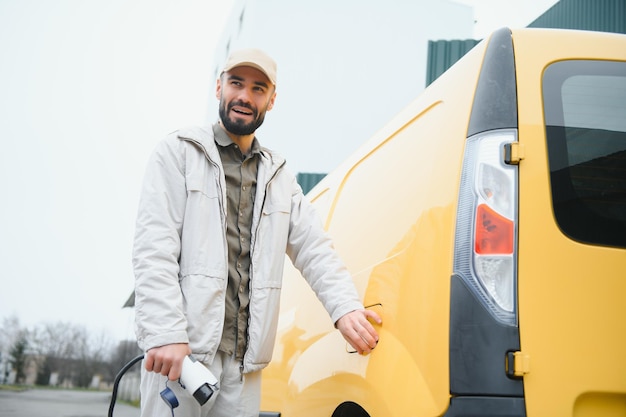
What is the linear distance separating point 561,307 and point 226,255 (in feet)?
3.46

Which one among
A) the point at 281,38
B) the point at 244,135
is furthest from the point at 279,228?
the point at 281,38

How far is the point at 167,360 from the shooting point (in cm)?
178

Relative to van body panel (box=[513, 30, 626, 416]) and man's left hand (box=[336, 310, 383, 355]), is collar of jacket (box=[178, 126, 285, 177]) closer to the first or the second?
man's left hand (box=[336, 310, 383, 355])

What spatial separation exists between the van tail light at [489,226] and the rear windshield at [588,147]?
14 centimetres

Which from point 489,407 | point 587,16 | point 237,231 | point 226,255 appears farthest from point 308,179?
point 489,407

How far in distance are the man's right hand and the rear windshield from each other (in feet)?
3.71

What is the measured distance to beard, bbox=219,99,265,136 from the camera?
2268 millimetres

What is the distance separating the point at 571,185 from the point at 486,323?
1.51 feet

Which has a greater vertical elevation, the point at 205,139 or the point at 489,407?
the point at 205,139

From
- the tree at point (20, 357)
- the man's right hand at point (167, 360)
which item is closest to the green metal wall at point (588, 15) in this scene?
the man's right hand at point (167, 360)

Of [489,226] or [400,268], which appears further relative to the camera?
[400,268]

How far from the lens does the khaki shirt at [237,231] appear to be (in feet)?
6.78

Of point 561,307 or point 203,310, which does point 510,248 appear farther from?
point 203,310

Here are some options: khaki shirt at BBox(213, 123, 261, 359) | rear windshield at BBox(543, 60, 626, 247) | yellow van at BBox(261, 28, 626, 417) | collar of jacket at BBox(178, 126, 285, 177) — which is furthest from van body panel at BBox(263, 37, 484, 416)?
collar of jacket at BBox(178, 126, 285, 177)
